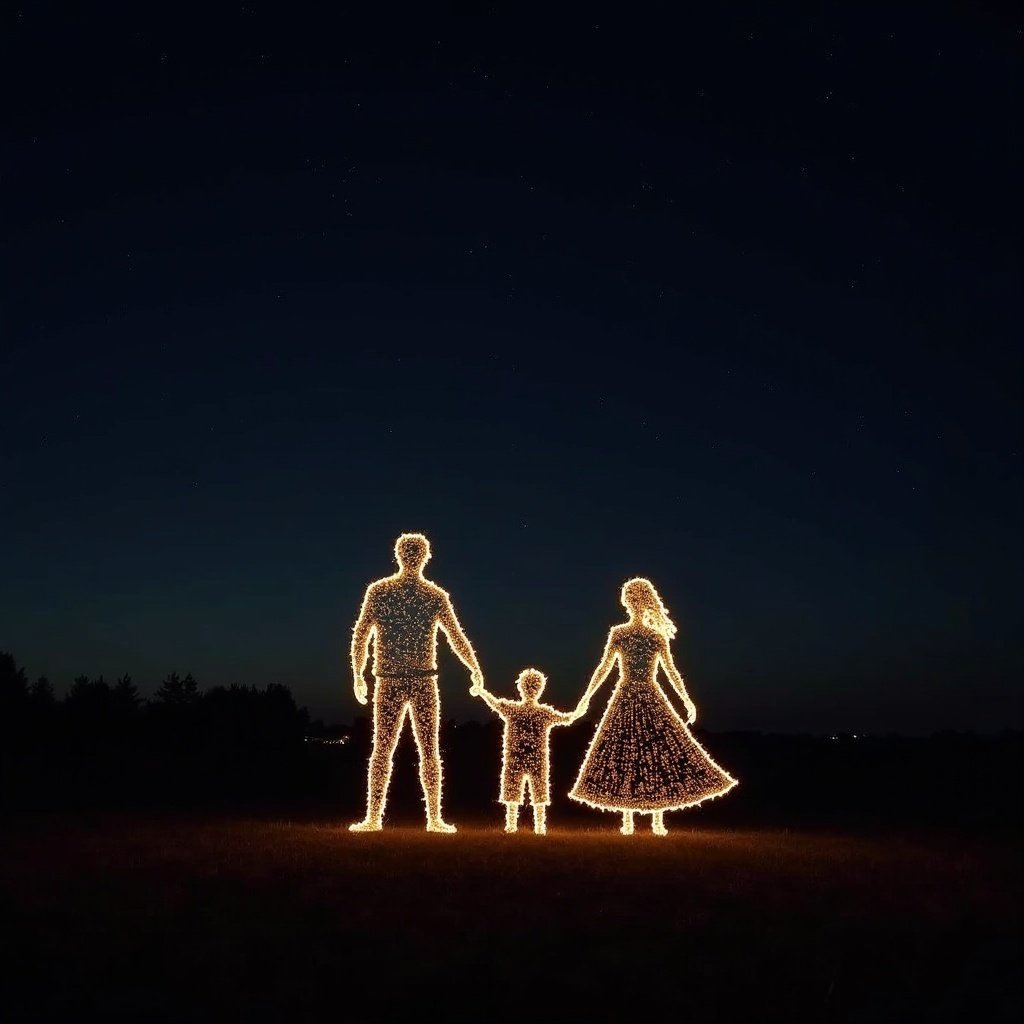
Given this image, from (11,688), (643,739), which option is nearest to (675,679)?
(643,739)

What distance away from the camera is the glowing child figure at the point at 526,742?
557 inches

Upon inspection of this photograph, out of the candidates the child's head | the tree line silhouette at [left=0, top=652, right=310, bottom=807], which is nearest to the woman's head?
the child's head

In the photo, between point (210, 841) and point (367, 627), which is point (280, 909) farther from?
point (367, 627)

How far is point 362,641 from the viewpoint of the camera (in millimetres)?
14227

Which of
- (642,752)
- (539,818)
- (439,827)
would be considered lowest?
(439,827)

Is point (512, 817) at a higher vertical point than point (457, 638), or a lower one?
lower

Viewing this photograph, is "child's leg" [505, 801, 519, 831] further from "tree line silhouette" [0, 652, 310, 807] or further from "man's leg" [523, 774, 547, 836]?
"tree line silhouette" [0, 652, 310, 807]

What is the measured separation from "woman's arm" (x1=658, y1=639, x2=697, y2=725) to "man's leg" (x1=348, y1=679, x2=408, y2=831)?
3156mm

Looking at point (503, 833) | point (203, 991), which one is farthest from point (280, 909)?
point (503, 833)

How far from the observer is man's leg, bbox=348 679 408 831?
13914 mm

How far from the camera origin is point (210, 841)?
1207 centimetres

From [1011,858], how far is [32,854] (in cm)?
893

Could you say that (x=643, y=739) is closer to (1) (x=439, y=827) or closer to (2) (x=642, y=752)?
(2) (x=642, y=752)

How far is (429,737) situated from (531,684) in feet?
4.39
